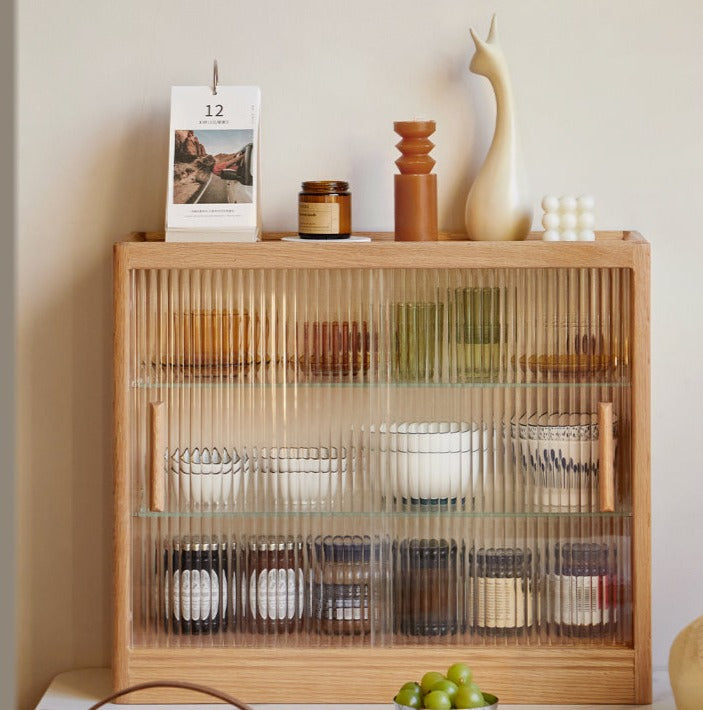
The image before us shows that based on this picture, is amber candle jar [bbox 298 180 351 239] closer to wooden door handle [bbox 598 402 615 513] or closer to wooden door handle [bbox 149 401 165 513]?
wooden door handle [bbox 149 401 165 513]

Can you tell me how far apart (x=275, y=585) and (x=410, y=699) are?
435 millimetres

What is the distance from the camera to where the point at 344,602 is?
194 centimetres

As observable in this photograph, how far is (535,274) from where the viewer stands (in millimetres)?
1894

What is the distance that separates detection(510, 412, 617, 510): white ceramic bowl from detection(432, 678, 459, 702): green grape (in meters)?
0.46

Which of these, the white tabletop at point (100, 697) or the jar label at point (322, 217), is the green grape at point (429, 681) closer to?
the white tabletop at point (100, 697)

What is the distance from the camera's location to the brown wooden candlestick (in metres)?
1.92

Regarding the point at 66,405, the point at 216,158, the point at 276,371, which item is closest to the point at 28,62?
the point at 216,158

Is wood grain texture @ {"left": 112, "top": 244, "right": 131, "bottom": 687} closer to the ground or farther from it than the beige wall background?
closer to the ground

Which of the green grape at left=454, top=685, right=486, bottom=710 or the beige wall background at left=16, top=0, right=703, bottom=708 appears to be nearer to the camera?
the green grape at left=454, top=685, right=486, bottom=710

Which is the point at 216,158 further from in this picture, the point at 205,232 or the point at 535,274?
the point at 535,274

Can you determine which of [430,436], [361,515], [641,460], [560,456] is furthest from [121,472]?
[641,460]

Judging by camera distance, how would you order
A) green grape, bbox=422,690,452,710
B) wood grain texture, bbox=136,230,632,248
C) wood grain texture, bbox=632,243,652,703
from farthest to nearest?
wood grain texture, bbox=136,230,632,248 < wood grain texture, bbox=632,243,652,703 < green grape, bbox=422,690,452,710

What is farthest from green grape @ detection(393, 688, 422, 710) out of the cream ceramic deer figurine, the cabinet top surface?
the cream ceramic deer figurine

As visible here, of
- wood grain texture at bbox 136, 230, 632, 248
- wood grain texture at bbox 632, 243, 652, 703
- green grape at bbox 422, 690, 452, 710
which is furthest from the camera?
wood grain texture at bbox 136, 230, 632, 248
